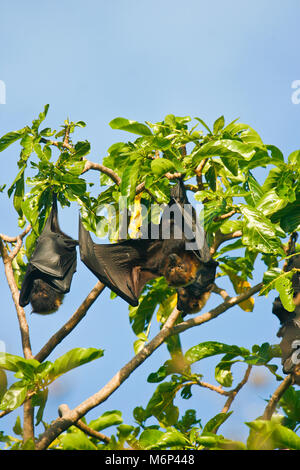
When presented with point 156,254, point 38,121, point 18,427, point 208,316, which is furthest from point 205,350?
point 38,121

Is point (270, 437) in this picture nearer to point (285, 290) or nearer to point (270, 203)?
point (285, 290)

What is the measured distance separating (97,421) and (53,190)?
7.39ft

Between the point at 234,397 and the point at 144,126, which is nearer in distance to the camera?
the point at 144,126

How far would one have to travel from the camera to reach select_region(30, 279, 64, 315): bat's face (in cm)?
751

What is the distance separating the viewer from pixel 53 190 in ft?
20.6

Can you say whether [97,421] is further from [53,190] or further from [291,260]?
[291,260]

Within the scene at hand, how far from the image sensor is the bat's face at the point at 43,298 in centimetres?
751

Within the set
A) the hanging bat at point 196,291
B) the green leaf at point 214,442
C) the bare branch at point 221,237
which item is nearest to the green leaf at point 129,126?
the bare branch at point 221,237

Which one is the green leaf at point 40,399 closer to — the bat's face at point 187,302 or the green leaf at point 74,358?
the green leaf at point 74,358

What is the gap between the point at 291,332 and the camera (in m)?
6.77

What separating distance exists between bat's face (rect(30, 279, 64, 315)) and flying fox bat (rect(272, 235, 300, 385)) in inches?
102

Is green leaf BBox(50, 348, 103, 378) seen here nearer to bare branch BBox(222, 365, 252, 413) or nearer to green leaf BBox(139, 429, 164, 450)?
green leaf BBox(139, 429, 164, 450)

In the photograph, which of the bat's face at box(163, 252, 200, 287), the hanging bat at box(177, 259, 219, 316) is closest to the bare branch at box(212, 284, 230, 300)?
the hanging bat at box(177, 259, 219, 316)
